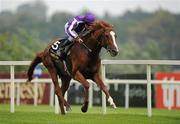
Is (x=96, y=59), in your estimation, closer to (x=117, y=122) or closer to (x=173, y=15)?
(x=117, y=122)

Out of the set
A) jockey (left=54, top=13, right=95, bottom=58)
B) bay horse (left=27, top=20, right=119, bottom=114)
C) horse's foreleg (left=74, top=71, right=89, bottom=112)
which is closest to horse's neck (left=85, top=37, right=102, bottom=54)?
bay horse (left=27, top=20, right=119, bottom=114)

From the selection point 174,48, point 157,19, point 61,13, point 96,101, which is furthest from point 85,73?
point 61,13

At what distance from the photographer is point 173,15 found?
107m

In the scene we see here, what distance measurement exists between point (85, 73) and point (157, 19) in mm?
92955

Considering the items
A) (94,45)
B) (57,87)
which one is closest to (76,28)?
(94,45)

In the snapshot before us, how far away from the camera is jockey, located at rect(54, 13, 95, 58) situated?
49.0ft

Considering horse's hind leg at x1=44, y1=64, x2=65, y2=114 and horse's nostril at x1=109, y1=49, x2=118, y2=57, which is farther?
→ horse's hind leg at x1=44, y1=64, x2=65, y2=114

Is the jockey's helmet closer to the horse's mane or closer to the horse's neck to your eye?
the horse's mane

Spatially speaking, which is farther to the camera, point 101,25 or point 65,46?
point 65,46

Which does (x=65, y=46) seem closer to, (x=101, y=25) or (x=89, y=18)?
(x=89, y=18)

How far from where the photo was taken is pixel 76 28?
49.6 feet

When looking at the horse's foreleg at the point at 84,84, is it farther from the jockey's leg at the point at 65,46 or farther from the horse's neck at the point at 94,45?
the jockey's leg at the point at 65,46

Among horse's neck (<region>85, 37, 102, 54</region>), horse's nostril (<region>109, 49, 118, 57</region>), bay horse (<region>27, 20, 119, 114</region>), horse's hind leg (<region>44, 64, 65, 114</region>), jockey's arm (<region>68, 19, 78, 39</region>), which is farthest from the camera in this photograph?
horse's hind leg (<region>44, 64, 65, 114</region>)

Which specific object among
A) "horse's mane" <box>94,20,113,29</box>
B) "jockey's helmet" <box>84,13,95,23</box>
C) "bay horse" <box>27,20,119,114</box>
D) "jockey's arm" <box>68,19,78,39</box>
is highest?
"jockey's helmet" <box>84,13,95,23</box>
